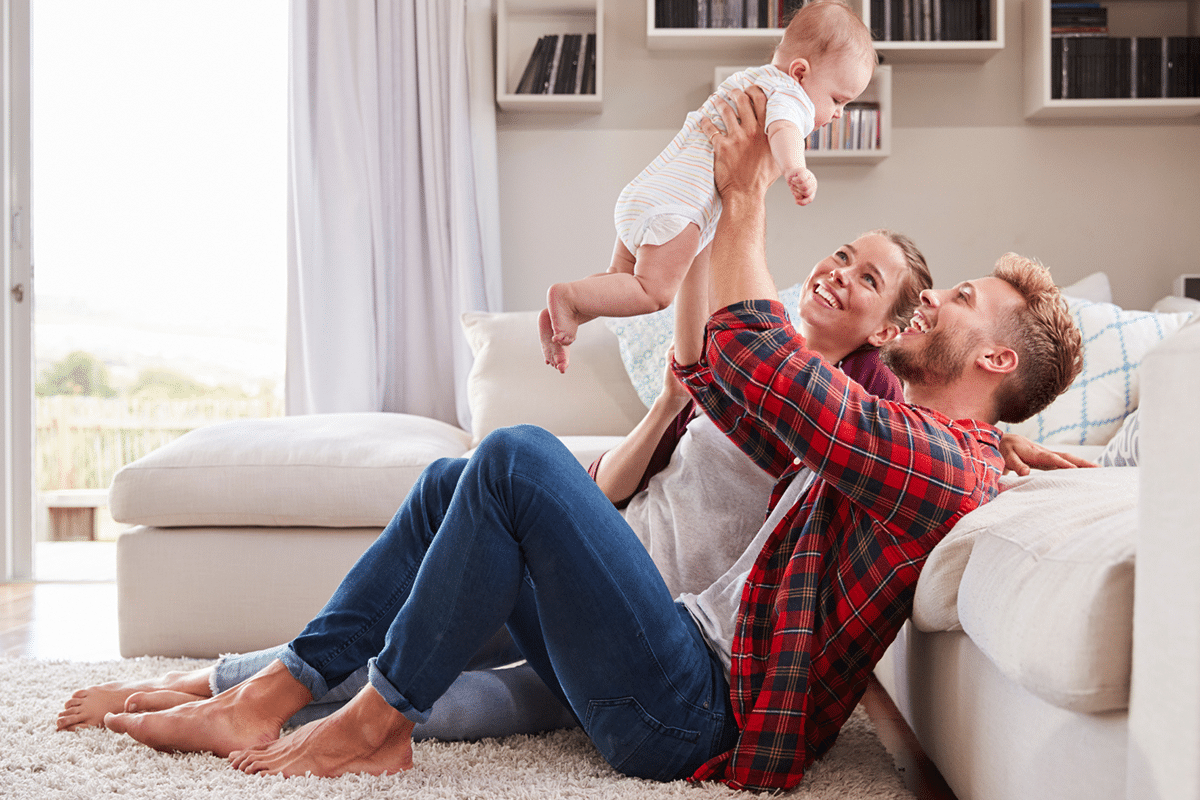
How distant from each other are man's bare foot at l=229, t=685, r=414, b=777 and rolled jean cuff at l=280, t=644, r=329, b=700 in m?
0.08

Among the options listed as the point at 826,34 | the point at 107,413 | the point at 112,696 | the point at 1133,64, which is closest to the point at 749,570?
the point at 826,34

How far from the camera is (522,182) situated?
10.4 ft

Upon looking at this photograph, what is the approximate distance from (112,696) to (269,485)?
59 cm

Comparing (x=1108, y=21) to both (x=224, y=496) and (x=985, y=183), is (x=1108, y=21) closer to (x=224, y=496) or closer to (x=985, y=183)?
(x=985, y=183)

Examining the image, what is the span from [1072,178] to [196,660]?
304 centimetres

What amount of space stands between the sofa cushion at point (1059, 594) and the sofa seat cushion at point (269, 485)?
1.31 meters

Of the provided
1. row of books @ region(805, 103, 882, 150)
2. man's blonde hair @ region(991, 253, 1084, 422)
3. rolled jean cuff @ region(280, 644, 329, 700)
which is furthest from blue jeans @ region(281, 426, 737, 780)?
row of books @ region(805, 103, 882, 150)

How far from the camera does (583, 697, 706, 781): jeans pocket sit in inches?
42.8

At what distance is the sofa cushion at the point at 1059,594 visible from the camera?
0.67m

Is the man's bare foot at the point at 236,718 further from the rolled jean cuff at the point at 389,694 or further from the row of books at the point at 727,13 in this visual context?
the row of books at the point at 727,13

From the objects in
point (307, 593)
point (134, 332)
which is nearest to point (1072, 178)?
point (307, 593)

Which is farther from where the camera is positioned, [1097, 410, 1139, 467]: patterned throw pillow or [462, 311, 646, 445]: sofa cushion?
[462, 311, 646, 445]: sofa cushion

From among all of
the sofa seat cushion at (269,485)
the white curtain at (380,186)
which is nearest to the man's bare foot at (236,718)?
the sofa seat cushion at (269,485)

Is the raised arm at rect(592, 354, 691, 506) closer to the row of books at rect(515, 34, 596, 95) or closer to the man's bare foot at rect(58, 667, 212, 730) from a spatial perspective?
the man's bare foot at rect(58, 667, 212, 730)
